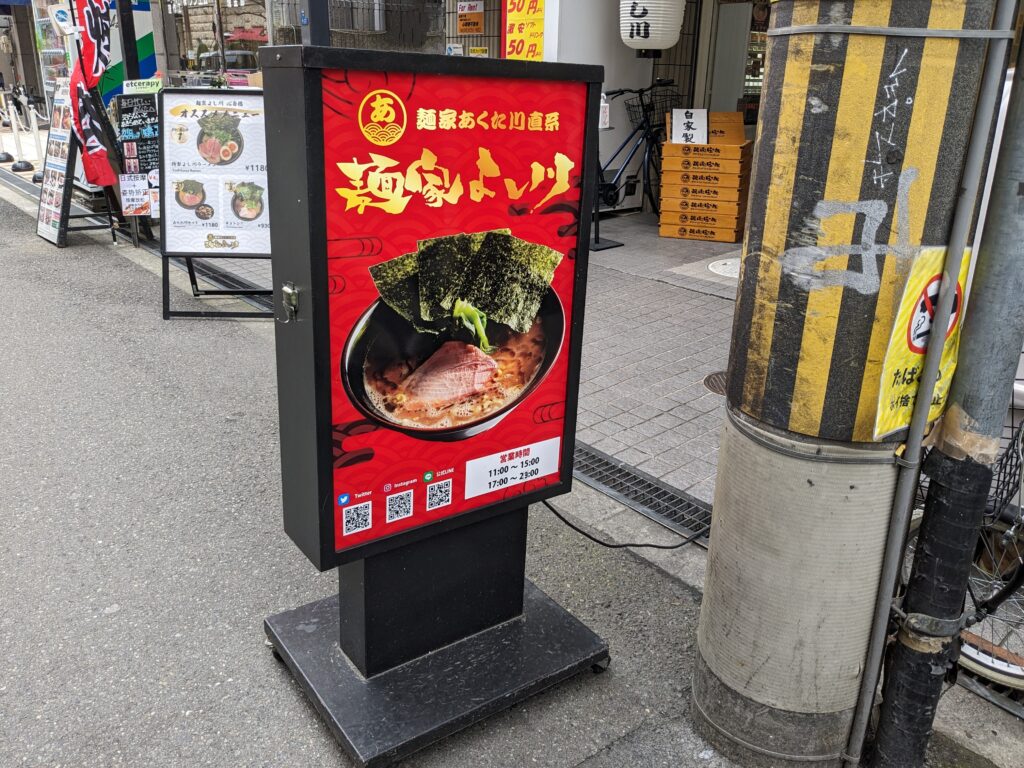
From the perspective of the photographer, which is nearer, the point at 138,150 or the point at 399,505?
the point at 399,505

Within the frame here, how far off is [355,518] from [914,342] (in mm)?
1507

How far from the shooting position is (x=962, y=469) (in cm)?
217

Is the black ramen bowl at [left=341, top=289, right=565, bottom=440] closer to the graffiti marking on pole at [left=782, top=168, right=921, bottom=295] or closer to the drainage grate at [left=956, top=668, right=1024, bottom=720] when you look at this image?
the graffiti marking on pole at [left=782, top=168, right=921, bottom=295]

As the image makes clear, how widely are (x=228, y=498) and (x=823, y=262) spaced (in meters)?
2.99

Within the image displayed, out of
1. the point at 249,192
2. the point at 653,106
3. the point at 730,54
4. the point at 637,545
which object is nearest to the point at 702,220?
Result: the point at 653,106

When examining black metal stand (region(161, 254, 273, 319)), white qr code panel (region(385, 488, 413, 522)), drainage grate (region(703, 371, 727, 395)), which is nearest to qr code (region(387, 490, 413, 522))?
white qr code panel (region(385, 488, 413, 522))

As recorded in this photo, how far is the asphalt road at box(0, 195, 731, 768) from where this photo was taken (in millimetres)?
2619

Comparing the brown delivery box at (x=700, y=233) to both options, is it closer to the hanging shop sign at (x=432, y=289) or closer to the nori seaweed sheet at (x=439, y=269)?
the hanging shop sign at (x=432, y=289)

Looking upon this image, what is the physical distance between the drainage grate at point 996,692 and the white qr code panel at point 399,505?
72.9 inches

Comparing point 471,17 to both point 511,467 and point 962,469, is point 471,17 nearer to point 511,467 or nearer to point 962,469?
point 511,467

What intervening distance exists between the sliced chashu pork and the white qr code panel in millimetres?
261

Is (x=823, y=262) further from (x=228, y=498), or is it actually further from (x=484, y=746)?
(x=228, y=498)

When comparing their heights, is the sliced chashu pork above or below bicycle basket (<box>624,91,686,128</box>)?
below

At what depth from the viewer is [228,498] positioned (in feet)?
13.3
